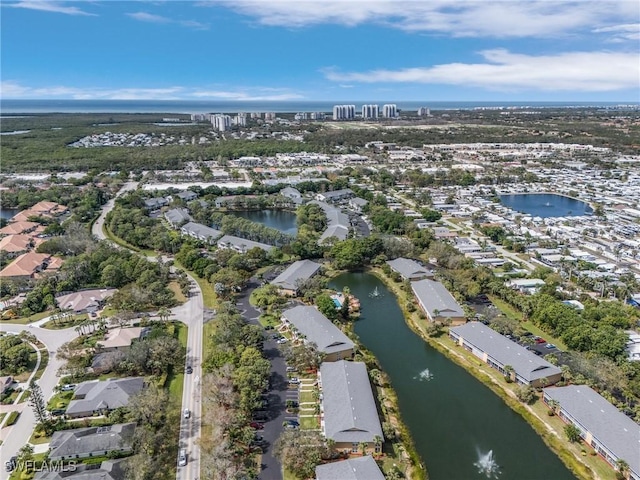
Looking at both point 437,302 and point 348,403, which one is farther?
point 437,302

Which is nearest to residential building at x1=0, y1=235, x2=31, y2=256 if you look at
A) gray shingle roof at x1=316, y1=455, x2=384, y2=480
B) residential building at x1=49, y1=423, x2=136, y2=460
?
residential building at x1=49, y1=423, x2=136, y2=460

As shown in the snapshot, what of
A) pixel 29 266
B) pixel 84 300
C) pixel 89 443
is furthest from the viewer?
pixel 29 266

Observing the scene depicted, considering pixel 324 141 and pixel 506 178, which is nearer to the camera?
pixel 506 178

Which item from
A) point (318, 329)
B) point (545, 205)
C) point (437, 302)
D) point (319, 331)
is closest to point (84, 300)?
point (318, 329)

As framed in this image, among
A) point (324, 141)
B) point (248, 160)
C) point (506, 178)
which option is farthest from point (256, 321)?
point (324, 141)

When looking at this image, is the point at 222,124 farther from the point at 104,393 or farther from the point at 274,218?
the point at 104,393

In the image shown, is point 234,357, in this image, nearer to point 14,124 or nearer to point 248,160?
point 248,160
